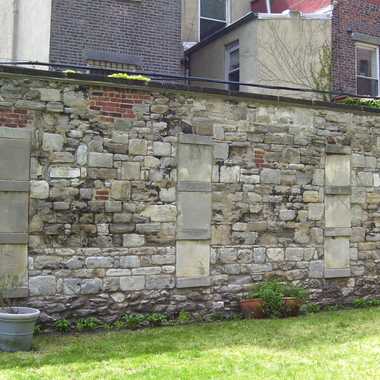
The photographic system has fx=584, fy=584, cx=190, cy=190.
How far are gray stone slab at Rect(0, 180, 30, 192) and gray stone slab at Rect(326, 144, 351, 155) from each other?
496cm

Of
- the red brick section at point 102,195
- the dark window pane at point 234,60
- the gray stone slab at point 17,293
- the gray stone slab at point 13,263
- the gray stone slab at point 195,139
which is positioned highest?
the dark window pane at point 234,60

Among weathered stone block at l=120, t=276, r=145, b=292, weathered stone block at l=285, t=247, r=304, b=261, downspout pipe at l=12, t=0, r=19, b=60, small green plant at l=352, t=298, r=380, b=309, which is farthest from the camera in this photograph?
downspout pipe at l=12, t=0, r=19, b=60

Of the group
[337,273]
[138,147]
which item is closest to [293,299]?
[337,273]

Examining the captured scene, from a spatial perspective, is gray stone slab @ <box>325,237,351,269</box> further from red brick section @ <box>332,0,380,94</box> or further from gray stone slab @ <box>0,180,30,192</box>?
red brick section @ <box>332,0,380,94</box>

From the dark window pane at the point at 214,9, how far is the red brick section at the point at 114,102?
8652 mm

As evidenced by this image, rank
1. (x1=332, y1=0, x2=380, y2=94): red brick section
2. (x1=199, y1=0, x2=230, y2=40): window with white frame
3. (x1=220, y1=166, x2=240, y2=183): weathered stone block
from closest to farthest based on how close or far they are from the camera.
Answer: (x1=220, y1=166, x2=240, y2=183): weathered stone block, (x1=332, y1=0, x2=380, y2=94): red brick section, (x1=199, y1=0, x2=230, y2=40): window with white frame

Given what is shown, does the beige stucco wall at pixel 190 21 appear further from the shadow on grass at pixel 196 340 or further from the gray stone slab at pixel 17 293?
the gray stone slab at pixel 17 293

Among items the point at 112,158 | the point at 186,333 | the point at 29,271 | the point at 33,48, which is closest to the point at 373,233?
the point at 186,333

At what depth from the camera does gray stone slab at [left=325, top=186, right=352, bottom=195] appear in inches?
381

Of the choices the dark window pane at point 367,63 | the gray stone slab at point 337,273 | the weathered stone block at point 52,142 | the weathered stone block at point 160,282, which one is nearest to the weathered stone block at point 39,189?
the weathered stone block at point 52,142

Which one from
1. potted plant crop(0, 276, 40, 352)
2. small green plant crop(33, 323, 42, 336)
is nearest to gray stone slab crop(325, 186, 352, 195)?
small green plant crop(33, 323, 42, 336)

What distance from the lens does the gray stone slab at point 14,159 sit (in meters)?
7.34

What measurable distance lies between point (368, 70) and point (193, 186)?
9.29 meters

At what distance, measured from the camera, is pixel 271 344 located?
23.2ft
